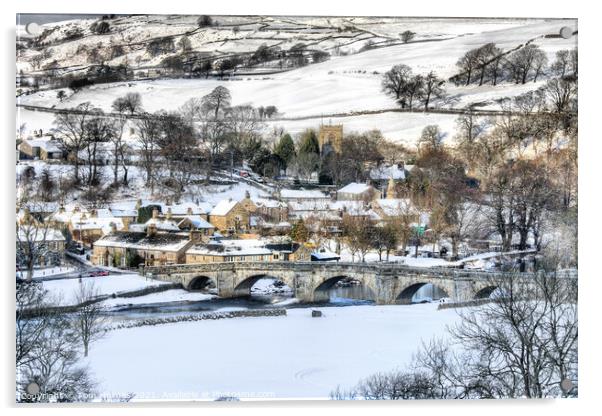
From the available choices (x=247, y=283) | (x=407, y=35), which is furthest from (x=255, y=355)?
(x=407, y=35)

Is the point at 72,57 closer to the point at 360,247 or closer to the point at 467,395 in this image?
the point at 360,247

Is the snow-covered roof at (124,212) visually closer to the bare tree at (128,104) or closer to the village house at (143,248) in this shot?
the village house at (143,248)

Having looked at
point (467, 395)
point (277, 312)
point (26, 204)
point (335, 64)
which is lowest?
point (467, 395)

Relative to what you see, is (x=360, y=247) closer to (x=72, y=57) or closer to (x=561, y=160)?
(x=561, y=160)

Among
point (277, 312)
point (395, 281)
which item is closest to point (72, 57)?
point (277, 312)

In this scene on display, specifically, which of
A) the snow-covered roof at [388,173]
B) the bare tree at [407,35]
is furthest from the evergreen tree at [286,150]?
the bare tree at [407,35]

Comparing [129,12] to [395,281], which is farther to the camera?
[395,281]

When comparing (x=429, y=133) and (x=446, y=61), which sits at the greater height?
(x=446, y=61)
